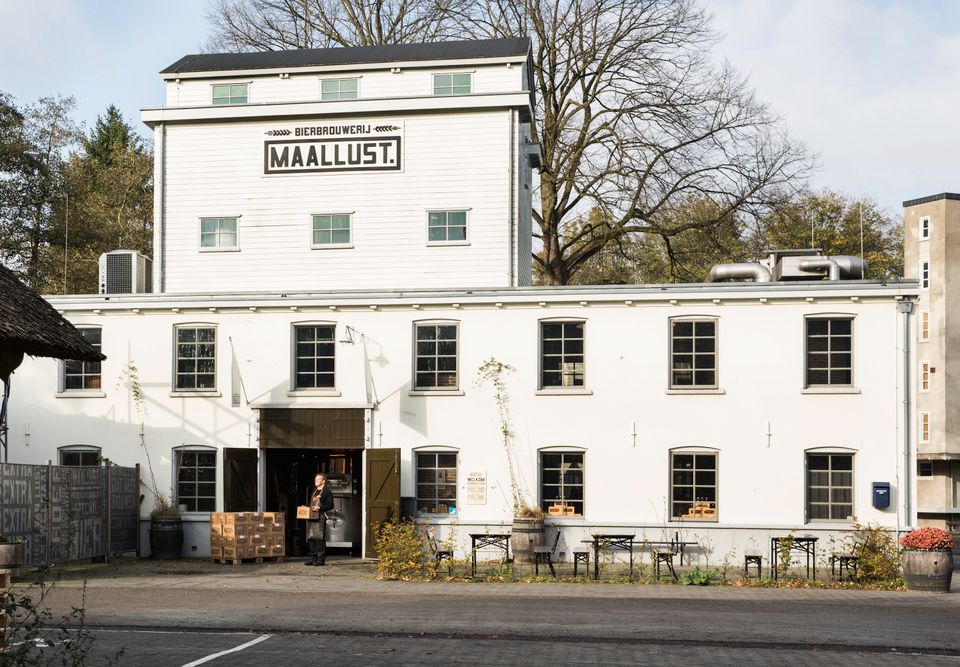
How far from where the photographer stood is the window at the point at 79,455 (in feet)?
93.0

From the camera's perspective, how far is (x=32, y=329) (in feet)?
38.4

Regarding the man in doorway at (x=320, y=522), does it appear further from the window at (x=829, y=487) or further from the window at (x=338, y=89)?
the window at (x=338, y=89)

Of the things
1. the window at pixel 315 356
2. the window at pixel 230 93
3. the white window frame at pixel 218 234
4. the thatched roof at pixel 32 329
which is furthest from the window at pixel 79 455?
the thatched roof at pixel 32 329

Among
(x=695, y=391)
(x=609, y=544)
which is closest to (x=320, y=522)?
(x=609, y=544)

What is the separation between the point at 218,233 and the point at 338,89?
16.1 ft

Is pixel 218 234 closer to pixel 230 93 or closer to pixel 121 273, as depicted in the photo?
pixel 121 273

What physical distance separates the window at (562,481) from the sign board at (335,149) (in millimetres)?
8523

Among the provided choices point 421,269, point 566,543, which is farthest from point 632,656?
point 421,269

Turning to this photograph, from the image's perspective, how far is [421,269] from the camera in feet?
96.3

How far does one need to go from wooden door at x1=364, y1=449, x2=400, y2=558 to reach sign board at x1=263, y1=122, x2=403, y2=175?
769 cm

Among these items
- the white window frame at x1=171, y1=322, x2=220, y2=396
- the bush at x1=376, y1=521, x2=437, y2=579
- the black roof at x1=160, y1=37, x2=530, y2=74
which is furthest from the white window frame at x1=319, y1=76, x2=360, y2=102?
the bush at x1=376, y1=521, x2=437, y2=579

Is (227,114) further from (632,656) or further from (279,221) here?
(632,656)

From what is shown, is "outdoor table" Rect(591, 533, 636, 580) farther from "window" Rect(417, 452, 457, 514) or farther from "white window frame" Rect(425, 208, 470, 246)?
"white window frame" Rect(425, 208, 470, 246)

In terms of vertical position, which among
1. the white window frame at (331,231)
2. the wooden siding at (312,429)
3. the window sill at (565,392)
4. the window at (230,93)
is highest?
the window at (230,93)
